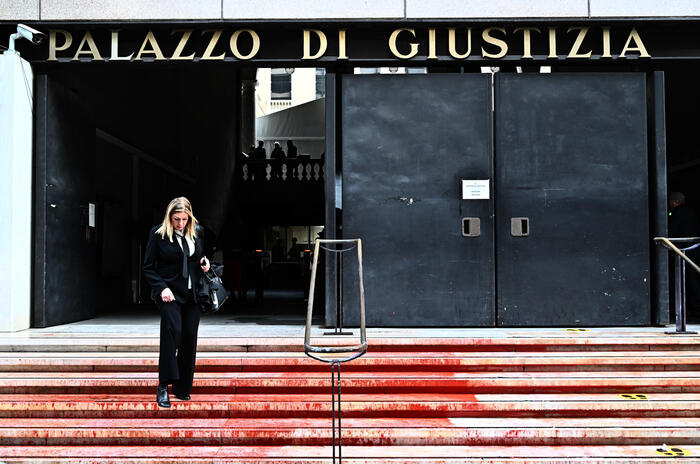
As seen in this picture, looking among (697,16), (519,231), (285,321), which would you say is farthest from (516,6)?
(285,321)

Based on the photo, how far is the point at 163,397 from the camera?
5.58 m

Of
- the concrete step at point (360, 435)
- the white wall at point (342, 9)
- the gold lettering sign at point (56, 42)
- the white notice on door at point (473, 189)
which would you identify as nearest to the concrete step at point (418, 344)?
the concrete step at point (360, 435)

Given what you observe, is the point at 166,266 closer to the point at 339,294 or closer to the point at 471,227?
the point at 339,294

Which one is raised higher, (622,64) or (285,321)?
(622,64)

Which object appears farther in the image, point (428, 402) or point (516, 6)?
point (516, 6)

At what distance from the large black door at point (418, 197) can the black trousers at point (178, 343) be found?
2837 millimetres

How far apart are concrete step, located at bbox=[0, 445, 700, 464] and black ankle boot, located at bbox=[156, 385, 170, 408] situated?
48cm

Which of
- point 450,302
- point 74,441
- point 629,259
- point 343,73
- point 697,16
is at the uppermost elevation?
point 697,16

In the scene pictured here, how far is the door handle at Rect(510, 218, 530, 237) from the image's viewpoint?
8234 millimetres

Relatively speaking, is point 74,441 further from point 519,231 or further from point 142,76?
point 142,76

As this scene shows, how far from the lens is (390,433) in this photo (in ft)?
17.0

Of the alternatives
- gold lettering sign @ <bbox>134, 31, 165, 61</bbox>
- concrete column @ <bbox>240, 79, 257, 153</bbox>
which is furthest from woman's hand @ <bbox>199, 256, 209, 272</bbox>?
concrete column @ <bbox>240, 79, 257, 153</bbox>

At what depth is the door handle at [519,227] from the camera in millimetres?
8234

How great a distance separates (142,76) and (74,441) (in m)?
8.97
